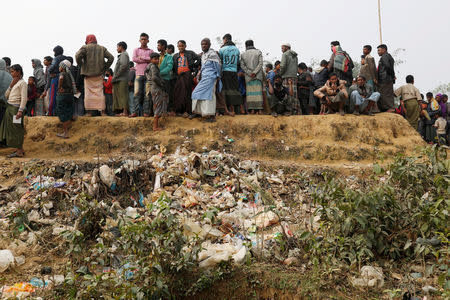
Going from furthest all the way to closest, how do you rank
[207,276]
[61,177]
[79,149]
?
[79,149], [61,177], [207,276]

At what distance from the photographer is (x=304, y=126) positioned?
826cm

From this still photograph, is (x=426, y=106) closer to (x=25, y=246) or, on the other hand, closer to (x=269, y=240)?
(x=269, y=240)

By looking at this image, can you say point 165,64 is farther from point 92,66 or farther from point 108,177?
point 108,177

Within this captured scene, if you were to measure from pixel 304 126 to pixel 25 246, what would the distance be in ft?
19.3

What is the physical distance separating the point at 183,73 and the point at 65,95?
94.6 inches

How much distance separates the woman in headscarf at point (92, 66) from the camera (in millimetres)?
7766

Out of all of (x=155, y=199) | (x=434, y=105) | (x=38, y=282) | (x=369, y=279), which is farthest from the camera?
(x=434, y=105)

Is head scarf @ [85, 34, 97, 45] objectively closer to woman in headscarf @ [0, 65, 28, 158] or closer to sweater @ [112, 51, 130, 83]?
sweater @ [112, 51, 130, 83]

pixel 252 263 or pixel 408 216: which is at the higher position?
pixel 408 216

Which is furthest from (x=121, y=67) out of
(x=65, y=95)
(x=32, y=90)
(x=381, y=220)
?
(x=381, y=220)

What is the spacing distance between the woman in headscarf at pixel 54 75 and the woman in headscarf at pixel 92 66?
19.2 inches

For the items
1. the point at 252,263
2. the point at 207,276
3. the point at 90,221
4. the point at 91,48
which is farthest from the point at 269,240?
the point at 91,48

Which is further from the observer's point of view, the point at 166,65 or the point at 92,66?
the point at 166,65

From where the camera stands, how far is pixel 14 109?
6.81 meters
